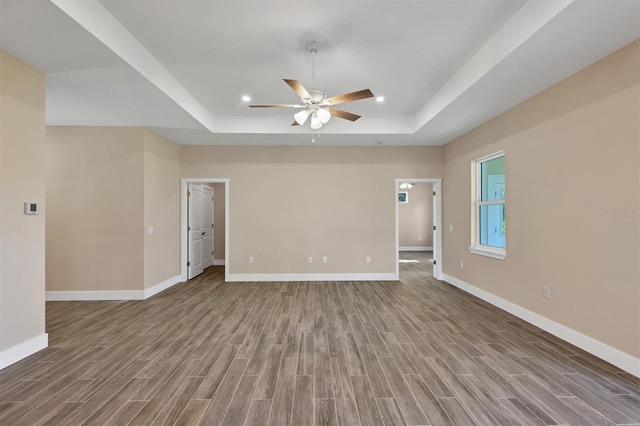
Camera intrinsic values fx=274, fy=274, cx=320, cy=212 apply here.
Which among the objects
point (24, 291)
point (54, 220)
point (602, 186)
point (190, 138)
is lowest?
point (24, 291)

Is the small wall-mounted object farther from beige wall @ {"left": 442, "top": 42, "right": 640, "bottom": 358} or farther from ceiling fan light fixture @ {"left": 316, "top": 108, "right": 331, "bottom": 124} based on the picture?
beige wall @ {"left": 442, "top": 42, "right": 640, "bottom": 358}

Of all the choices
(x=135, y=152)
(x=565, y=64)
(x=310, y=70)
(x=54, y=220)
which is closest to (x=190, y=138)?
(x=135, y=152)

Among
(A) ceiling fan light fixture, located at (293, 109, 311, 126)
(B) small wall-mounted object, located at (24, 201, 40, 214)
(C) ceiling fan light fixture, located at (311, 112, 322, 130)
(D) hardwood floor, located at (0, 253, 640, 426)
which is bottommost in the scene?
(D) hardwood floor, located at (0, 253, 640, 426)

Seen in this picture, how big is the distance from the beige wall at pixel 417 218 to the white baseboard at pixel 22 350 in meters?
9.65

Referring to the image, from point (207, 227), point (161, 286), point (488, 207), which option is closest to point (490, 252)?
point (488, 207)

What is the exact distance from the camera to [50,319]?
3.53 meters

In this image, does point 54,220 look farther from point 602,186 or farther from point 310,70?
point 602,186

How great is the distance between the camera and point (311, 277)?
5633 millimetres

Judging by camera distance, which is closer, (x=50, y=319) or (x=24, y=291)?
(x=24, y=291)

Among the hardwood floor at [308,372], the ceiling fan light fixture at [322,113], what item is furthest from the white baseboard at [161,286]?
the ceiling fan light fixture at [322,113]

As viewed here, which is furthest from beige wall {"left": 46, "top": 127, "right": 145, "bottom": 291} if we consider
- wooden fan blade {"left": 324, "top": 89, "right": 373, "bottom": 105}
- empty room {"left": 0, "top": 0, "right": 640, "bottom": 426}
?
wooden fan blade {"left": 324, "top": 89, "right": 373, "bottom": 105}

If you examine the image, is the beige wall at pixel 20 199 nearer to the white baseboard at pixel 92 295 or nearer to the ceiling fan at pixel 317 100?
the white baseboard at pixel 92 295

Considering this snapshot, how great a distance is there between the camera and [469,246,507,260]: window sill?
12.8 feet

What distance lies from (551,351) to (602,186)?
1648 millimetres
